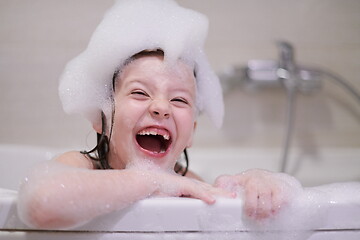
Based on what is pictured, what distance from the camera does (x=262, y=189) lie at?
0.65 meters

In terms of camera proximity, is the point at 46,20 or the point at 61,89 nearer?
the point at 61,89

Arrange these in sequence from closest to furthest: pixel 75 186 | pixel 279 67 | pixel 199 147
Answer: pixel 75 186
pixel 279 67
pixel 199 147

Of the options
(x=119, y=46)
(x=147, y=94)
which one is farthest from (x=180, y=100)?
(x=119, y=46)

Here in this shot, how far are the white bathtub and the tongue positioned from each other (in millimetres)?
261

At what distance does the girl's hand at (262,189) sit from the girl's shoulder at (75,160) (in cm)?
31

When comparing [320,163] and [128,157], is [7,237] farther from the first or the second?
[320,163]

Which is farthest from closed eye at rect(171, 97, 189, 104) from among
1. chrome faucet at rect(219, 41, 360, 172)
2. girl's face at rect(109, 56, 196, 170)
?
chrome faucet at rect(219, 41, 360, 172)

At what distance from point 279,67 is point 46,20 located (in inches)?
36.7

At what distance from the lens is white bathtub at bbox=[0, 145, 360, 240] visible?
0.61 metres

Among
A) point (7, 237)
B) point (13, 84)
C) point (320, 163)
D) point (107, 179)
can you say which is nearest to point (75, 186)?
point (107, 179)

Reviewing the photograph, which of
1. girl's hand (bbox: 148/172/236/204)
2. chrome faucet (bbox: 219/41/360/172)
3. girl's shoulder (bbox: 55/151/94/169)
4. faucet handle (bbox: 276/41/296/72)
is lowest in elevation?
girl's hand (bbox: 148/172/236/204)

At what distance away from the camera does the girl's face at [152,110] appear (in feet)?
2.57

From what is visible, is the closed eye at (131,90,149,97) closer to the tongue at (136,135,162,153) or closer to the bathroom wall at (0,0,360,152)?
the tongue at (136,135,162,153)

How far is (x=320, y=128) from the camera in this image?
5.17 feet
